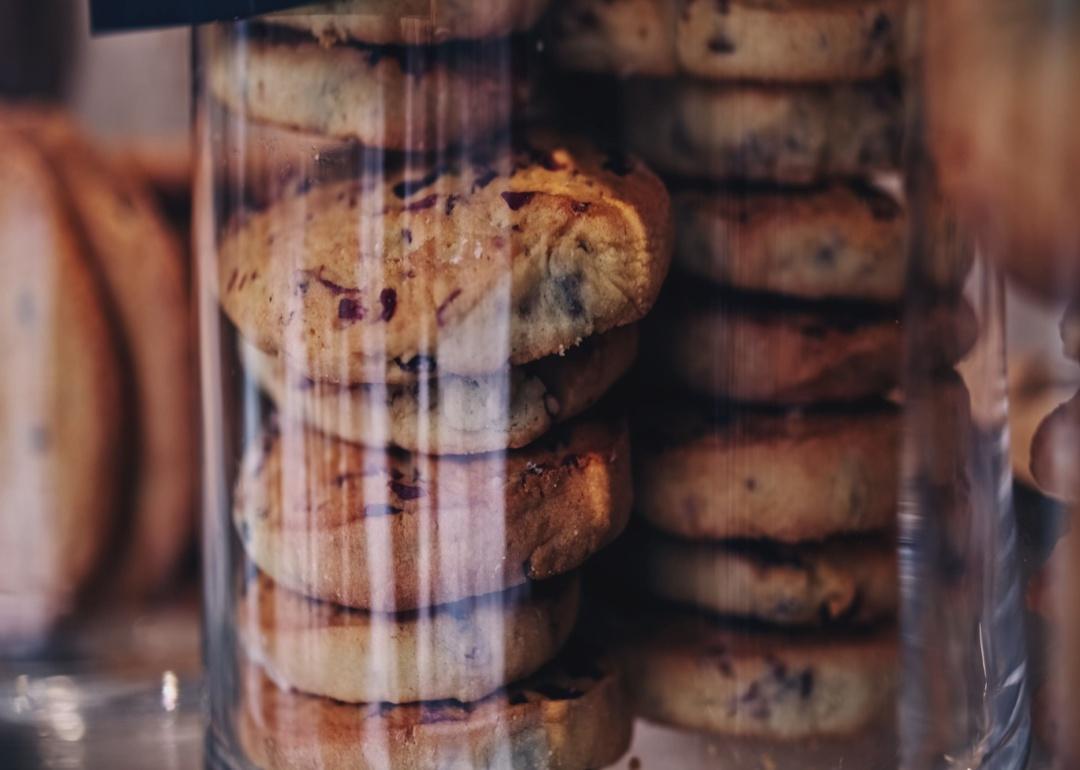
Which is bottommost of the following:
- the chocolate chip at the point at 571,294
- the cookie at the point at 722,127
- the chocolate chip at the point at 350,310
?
the chocolate chip at the point at 350,310

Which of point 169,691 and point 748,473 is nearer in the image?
point 748,473

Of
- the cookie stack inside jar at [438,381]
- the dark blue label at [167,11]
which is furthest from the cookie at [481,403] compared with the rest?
the dark blue label at [167,11]

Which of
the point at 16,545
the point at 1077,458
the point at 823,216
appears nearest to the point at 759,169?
the point at 823,216

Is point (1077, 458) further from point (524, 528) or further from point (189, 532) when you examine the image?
point (189, 532)

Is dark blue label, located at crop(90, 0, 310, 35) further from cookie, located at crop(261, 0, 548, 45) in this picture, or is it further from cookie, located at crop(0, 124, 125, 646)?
cookie, located at crop(0, 124, 125, 646)

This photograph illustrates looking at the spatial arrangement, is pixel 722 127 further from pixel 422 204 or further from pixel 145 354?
pixel 145 354

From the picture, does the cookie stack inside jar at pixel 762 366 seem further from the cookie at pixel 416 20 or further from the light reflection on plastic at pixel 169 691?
the light reflection on plastic at pixel 169 691

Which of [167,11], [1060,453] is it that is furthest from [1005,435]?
[167,11]

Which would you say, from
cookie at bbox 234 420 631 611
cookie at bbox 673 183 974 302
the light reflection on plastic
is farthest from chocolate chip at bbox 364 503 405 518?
the light reflection on plastic
